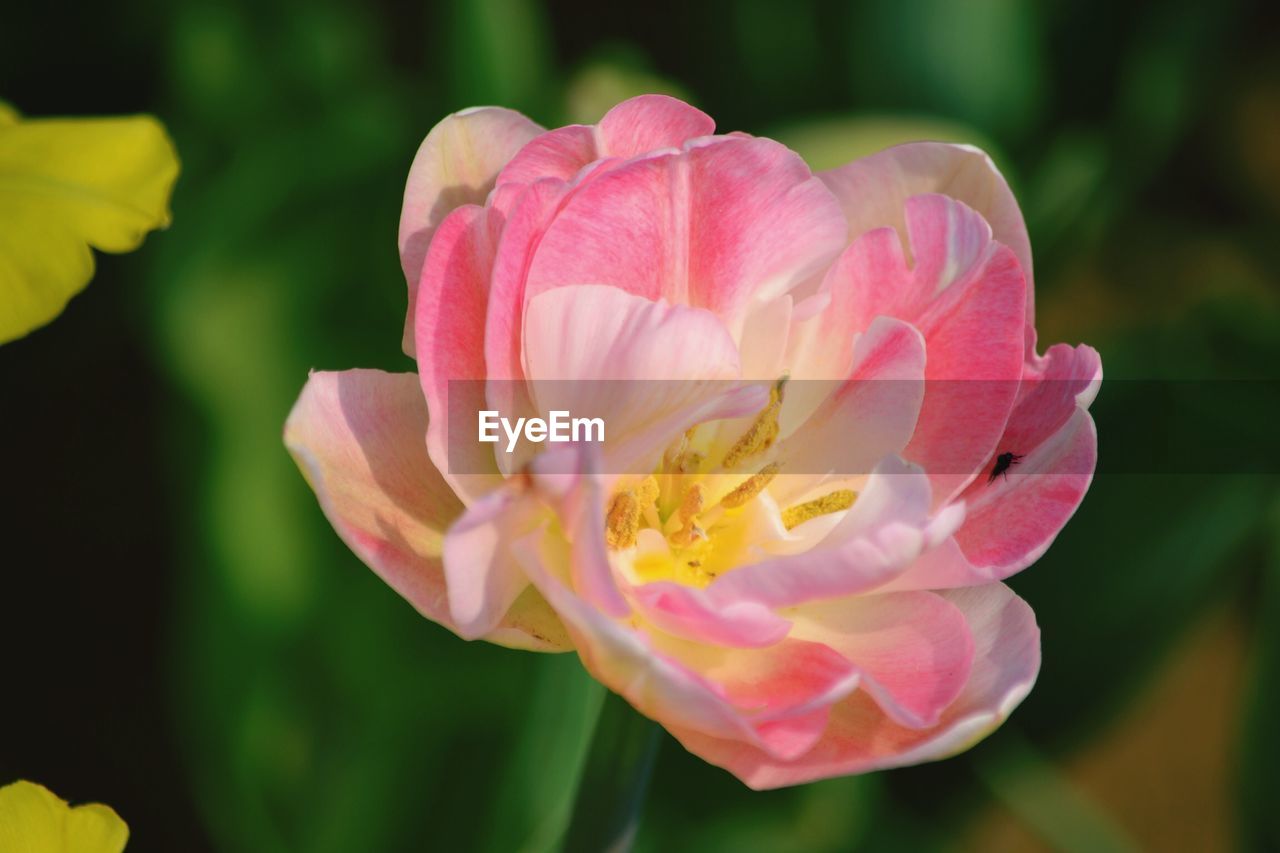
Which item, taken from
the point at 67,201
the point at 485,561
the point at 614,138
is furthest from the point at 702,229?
the point at 67,201

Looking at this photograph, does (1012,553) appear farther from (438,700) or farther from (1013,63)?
(1013,63)

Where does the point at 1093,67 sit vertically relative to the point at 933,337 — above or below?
below

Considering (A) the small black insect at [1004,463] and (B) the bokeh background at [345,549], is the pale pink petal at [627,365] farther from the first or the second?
(B) the bokeh background at [345,549]

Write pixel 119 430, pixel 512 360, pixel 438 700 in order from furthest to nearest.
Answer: pixel 119 430, pixel 438 700, pixel 512 360

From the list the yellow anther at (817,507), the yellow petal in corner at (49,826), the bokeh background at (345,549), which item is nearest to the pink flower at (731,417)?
the yellow anther at (817,507)

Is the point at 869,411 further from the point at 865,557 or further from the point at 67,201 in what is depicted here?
the point at 67,201

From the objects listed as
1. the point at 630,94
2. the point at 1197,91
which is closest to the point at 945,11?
the point at 630,94

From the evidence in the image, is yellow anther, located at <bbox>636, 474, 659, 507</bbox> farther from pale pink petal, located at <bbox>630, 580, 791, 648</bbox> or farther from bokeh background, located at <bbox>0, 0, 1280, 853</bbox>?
bokeh background, located at <bbox>0, 0, 1280, 853</bbox>
